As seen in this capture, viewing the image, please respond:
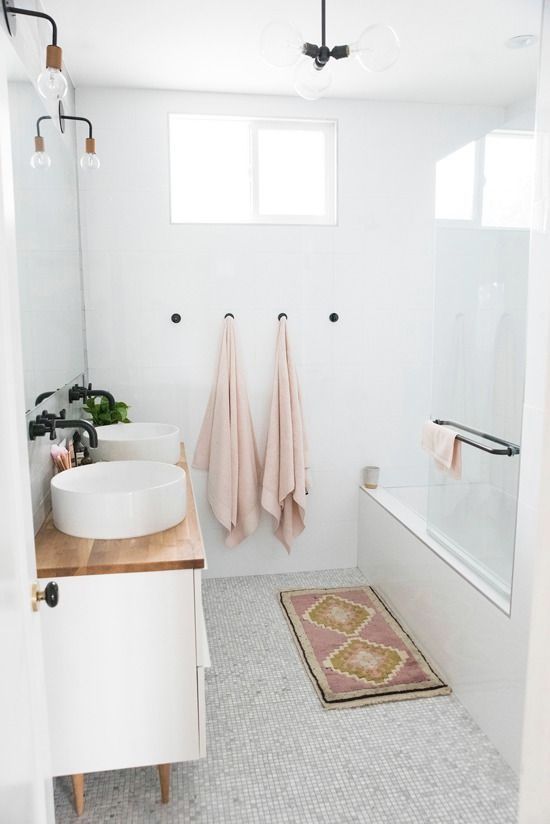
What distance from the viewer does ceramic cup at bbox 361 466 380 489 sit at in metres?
3.50

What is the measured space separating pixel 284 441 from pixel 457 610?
4.16 ft

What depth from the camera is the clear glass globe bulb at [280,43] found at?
66.9 inches

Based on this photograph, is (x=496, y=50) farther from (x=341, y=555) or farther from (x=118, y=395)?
(x=341, y=555)

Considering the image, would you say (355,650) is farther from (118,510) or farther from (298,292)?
(298,292)

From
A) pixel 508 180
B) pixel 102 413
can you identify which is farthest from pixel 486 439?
pixel 102 413

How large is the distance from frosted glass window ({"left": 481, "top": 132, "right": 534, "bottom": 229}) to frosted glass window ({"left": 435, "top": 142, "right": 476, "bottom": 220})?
96 millimetres

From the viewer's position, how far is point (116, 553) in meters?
1.72

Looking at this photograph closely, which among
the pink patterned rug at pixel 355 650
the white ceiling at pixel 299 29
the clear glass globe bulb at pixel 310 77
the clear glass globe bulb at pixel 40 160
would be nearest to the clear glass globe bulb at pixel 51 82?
the clear glass globe bulb at pixel 40 160

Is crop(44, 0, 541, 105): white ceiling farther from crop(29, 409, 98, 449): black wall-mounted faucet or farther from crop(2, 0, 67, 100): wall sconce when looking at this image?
crop(29, 409, 98, 449): black wall-mounted faucet

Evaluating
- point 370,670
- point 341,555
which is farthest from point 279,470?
point 370,670

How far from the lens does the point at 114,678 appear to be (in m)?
1.71

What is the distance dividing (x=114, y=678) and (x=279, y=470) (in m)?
1.77

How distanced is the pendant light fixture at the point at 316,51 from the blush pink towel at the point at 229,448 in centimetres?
154

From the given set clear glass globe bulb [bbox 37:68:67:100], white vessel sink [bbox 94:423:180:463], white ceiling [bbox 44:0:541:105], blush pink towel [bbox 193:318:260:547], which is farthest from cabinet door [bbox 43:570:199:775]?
white ceiling [bbox 44:0:541:105]
